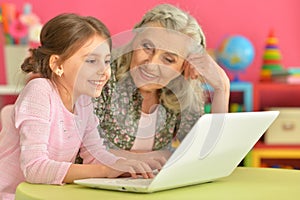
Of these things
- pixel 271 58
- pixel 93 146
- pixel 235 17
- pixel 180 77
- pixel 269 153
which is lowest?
pixel 269 153

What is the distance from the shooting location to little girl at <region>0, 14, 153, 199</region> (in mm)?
1038

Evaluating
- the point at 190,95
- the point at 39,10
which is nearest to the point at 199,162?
the point at 190,95

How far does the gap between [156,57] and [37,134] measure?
254mm

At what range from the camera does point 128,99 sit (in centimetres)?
122

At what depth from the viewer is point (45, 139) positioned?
1.06 meters

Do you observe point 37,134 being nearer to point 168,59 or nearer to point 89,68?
point 89,68

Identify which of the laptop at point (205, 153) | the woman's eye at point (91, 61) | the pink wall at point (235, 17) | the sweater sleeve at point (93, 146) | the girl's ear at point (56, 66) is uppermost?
the woman's eye at point (91, 61)

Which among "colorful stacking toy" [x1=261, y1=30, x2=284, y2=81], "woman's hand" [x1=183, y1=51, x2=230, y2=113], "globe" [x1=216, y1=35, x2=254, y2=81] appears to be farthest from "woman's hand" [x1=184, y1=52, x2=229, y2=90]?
"colorful stacking toy" [x1=261, y1=30, x2=284, y2=81]

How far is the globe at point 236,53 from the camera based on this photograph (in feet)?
10.8

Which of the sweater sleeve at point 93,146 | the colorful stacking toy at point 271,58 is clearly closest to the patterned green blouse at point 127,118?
the sweater sleeve at point 93,146

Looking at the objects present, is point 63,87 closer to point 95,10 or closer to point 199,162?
point 199,162

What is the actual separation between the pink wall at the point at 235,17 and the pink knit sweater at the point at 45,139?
231cm

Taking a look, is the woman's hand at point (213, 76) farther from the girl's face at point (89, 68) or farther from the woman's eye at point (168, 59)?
the girl's face at point (89, 68)

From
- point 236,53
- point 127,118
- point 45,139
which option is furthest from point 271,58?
point 45,139
